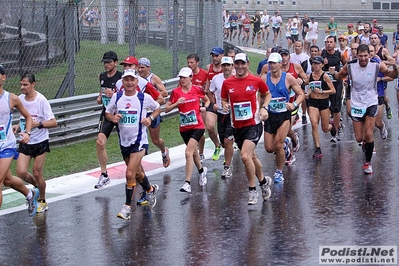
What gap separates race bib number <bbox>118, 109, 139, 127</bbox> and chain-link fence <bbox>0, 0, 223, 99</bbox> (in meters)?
4.30

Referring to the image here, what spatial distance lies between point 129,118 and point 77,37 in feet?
18.5

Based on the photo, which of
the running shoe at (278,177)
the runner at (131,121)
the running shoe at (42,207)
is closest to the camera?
the runner at (131,121)

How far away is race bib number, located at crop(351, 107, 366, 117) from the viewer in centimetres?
1279

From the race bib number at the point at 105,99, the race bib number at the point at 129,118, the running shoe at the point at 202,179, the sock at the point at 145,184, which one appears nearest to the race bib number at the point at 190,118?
the running shoe at the point at 202,179

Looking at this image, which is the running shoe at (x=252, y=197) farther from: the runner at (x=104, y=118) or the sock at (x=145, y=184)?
the runner at (x=104, y=118)

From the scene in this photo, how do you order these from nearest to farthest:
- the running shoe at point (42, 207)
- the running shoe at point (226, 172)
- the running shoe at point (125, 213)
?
the running shoe at point (125, 213) → the running shoe at point (42, 207) → the running shoe at point (226, 172)

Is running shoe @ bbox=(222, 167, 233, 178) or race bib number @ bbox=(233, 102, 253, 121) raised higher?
race bib number @ bbox=(233, 102, 253, 121)

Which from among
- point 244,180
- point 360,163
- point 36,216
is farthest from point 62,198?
point 360,163

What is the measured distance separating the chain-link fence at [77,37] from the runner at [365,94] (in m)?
5.25

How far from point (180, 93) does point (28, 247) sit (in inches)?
156

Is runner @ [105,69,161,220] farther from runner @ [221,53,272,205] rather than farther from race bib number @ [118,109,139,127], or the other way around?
runner @ [221,53,272,205]

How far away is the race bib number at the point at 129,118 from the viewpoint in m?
10.2

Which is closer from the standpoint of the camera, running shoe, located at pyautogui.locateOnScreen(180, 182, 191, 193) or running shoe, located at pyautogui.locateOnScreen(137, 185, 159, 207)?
running shoe, located at pyautogui.locateOnScreen(137, 185, 159, 207)

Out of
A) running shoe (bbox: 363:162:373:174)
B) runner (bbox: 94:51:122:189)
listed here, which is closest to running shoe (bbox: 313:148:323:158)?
running shoe (bbox: 363:162:373:174)
